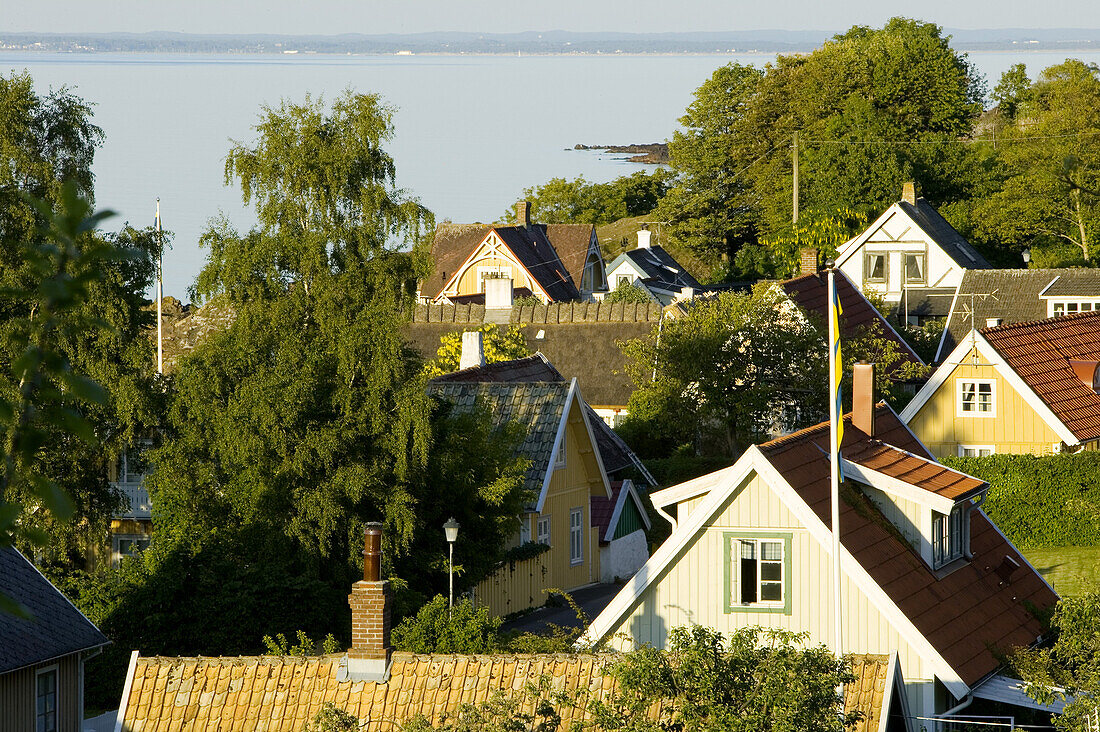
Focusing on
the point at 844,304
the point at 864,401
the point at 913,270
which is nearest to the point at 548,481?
the point at 864,401

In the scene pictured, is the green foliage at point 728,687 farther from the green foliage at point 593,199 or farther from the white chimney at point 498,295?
the green foliage at point 593,199

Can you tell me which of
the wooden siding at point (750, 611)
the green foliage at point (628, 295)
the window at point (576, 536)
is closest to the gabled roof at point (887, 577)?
the wooden siding at point (750, 611)

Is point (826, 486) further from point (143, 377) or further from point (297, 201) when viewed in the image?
point (143, 377)

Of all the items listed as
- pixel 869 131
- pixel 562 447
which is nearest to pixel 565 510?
pixel 562 447

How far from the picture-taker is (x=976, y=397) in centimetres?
3406

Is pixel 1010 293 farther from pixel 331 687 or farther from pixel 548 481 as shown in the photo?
pixel 331 687

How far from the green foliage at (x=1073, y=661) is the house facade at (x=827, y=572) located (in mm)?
2491

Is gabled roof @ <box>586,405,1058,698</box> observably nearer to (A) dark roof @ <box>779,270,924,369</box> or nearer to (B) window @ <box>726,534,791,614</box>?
(B) window @ <box>726,534,791,614</box>

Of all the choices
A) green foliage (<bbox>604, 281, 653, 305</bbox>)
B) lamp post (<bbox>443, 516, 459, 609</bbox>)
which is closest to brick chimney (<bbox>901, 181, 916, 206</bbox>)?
green foliage (<bbox>604, 281, 653, 305</bbox>)

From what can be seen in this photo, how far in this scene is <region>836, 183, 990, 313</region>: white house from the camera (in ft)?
213

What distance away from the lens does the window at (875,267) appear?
65625 mm

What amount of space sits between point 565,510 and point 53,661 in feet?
42.8

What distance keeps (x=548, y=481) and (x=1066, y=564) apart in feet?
32.8

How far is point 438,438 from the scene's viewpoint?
2677cm
